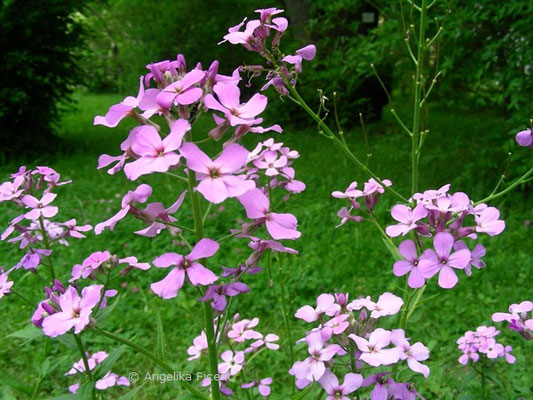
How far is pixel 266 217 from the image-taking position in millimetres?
985

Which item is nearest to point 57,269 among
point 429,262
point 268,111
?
point 429,262

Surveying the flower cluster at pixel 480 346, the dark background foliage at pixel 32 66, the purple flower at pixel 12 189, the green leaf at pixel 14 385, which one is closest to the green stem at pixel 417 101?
the flower cluster at pixel 480 346

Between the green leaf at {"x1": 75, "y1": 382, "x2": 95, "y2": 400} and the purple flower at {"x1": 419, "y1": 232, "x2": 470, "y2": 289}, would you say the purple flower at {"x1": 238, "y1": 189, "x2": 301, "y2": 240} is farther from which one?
the green leaf at {"x1": 75, "y1": 382, "x2": 95, "y2": 400}

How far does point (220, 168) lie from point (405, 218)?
482 mm

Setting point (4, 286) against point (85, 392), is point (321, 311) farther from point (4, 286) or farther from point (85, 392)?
point (4, 286)

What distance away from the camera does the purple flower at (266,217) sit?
94 cm

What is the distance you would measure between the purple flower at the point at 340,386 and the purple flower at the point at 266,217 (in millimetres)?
323

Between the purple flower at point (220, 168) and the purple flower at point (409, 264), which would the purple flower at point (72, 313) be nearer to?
the purple flower at point (220, 168)

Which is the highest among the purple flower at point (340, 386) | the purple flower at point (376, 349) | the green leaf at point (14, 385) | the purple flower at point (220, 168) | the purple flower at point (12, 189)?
the purple flower at point (220, 168)

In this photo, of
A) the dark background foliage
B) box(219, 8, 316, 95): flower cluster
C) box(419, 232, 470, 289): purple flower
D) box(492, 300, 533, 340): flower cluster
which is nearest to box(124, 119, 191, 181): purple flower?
box(219, 8, 316, 95): flower cluster

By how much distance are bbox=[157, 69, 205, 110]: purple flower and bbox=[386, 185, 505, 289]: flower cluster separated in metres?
0.51

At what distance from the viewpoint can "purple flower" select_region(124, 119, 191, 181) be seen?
0.87m

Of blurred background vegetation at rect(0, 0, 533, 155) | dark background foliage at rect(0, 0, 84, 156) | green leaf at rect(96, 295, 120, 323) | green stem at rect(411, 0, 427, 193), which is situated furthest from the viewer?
dark background foliage at rect(0, 0, 84, 156)

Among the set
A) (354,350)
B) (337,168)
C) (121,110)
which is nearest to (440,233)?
(354,350)
